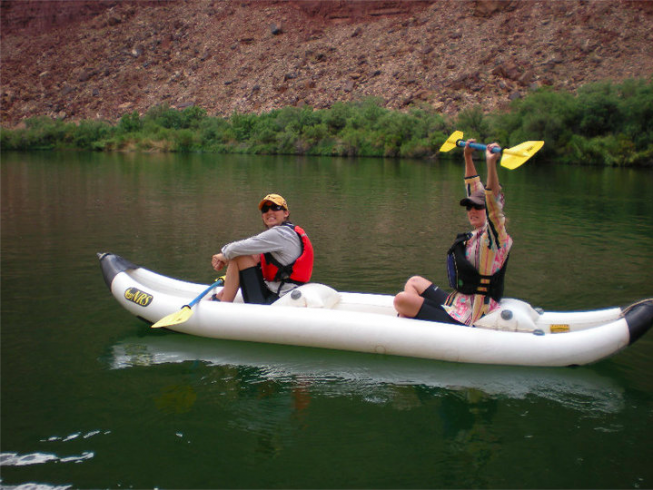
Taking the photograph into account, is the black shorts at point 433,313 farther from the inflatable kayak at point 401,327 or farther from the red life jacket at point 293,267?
the red life jacket at point 293,267

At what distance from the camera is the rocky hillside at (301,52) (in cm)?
4091

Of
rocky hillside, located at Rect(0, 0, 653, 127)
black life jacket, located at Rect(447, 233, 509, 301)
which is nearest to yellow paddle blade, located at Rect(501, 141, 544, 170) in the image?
black life jacket, located at Rect(447, 233, 509, 301)

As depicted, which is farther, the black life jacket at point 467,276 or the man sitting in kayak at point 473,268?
the black life jacket at point 467,276

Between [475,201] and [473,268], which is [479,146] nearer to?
[475,201]

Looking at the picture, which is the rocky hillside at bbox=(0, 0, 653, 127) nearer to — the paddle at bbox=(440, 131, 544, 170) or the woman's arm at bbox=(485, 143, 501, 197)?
the paddle at bbox=(440, 131, 544, 170)

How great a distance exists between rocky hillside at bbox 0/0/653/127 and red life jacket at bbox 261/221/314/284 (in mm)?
36733

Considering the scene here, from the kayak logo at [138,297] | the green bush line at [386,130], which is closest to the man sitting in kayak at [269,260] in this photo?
the kayak logo at [138,297]

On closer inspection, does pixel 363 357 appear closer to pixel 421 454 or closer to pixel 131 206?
pixel 421 454

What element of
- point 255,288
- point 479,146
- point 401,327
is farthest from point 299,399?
point 479,146

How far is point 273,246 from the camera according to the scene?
4984 mm

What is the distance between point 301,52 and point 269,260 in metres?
50.8

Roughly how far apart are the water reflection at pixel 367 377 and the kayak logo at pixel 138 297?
410mm

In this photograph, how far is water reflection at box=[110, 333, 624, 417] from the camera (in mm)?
4352

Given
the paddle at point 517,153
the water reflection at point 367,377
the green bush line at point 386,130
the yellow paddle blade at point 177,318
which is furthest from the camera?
the green bush line at point 386,130
